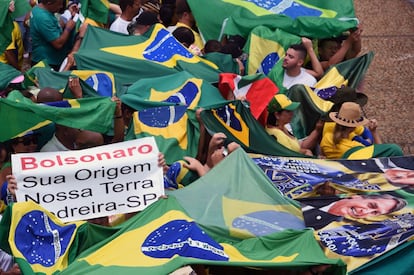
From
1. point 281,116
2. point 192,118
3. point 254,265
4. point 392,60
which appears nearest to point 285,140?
point 281,116

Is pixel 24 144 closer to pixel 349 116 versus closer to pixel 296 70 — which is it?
pixel 349 116

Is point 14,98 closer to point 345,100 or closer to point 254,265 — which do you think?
point 254,265

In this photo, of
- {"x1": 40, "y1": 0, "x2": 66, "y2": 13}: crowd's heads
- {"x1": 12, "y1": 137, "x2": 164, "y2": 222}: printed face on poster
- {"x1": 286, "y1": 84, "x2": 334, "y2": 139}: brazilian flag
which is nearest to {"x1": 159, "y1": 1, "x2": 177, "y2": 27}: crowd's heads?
{"x1": 40, "y1": 0, "x2": 66, "y2": 13}: crowd's heads

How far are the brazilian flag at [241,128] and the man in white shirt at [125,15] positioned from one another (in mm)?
2264

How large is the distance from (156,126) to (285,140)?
3.76 feet

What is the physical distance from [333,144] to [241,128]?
89 cm

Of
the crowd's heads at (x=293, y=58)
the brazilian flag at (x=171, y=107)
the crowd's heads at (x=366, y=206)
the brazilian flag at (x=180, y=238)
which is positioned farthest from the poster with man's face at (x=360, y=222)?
the crowd's heads at (x=293, y=58)

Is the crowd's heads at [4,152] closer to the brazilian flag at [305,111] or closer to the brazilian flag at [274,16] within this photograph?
the brazilian flag at [305,111]

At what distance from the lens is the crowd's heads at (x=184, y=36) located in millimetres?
9703

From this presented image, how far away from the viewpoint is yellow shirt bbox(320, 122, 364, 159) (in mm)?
8414

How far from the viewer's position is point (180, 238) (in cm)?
594

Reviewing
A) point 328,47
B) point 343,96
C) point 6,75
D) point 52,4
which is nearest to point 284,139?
point 343,96

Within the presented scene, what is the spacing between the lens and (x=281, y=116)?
856 cm

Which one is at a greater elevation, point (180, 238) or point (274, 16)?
point (180, 238)
